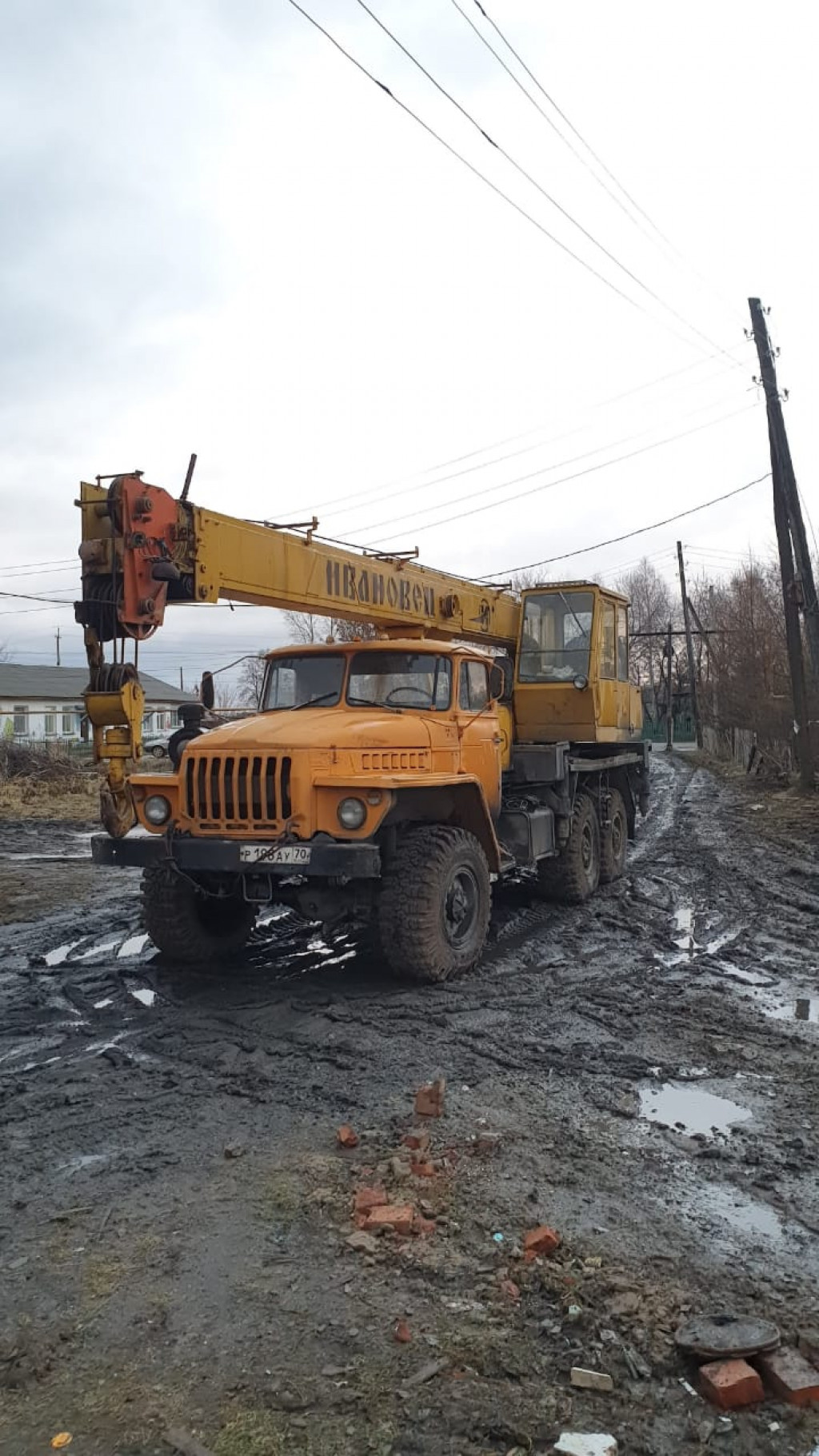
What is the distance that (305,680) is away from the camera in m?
8.98

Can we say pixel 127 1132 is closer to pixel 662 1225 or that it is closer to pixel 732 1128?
pixel 662 1225

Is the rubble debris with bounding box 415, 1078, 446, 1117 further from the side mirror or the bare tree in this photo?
the bare tree

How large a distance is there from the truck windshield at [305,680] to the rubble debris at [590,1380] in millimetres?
6061

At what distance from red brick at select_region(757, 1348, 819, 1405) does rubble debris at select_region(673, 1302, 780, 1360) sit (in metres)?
0.04

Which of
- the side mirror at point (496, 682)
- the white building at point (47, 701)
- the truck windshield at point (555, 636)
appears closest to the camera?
the side mirror at point (496, 682)

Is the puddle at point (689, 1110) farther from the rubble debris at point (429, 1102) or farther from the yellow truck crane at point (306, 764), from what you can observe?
the yellow truck crane at point (306, 764)

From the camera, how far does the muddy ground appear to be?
3.00 m

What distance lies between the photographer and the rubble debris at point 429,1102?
5.11 metres

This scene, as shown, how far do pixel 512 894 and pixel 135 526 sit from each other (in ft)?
20.8

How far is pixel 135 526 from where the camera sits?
723 cm

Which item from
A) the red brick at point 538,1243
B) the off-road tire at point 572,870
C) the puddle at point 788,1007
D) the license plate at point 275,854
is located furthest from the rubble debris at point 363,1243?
the off-road tire at point 572,870

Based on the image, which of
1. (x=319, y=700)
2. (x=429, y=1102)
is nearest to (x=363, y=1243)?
(x=429, y=1102)

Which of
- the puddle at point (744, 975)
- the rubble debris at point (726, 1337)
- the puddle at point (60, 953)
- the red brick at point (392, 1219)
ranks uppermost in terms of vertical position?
the puddle at point (60, 953)

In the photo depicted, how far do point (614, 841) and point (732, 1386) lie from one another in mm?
9911
